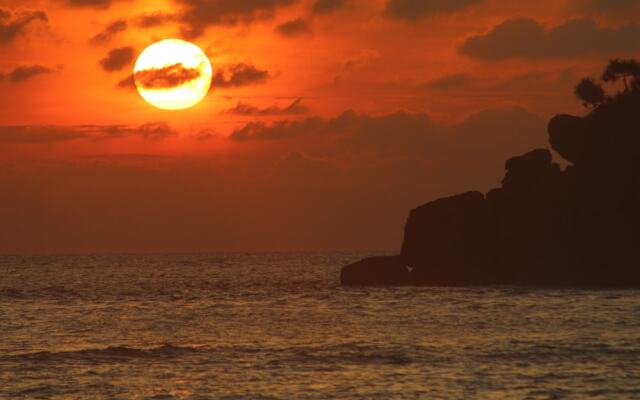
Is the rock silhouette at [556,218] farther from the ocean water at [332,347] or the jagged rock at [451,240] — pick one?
the ocean water at [332,347]

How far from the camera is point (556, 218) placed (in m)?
99.0

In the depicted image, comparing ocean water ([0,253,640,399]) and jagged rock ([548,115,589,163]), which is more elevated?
jagged rock ([548,115,589,163])

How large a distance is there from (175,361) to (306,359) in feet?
18.5

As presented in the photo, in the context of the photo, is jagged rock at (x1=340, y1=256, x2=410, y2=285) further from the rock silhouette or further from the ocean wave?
the ocean wave

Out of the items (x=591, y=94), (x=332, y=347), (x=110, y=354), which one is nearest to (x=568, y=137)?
(x=591, y=94)

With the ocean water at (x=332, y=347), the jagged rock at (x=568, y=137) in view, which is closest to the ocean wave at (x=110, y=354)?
the ocean water at (x=332, y=347)

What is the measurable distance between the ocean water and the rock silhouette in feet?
36.0

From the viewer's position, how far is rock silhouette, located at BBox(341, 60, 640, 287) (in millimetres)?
97750

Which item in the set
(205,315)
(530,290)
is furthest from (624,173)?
(205,315)

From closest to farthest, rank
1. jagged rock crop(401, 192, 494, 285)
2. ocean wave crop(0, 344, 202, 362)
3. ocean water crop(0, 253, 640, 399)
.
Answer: ocean water crop(0, 253, 640, 399), ocean wave crop(0, 344, 202, 362), jagged rock crop(401, 192, 494, 285)

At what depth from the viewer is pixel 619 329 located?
55125 millimetres

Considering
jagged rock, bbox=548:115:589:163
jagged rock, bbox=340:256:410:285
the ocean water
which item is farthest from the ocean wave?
jagged rock, bbox=548:115:589:163

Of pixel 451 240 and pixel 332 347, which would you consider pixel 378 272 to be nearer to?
pixel 451 240

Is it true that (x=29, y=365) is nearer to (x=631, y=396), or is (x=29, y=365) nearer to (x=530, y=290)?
(x=631, y=396)
